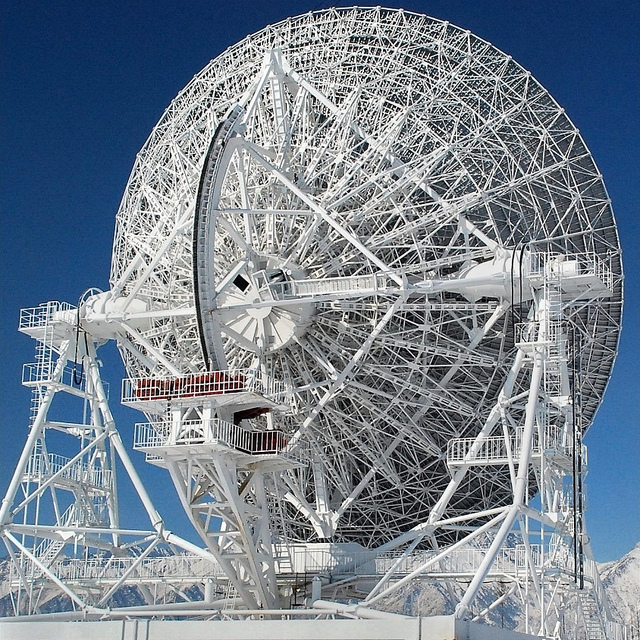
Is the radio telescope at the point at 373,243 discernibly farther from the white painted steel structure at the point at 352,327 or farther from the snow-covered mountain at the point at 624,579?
the snow-covered mountain at the point at 624,579

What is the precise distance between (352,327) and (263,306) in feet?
10.3

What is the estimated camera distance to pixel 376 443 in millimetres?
36219

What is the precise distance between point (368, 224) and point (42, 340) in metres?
10.9

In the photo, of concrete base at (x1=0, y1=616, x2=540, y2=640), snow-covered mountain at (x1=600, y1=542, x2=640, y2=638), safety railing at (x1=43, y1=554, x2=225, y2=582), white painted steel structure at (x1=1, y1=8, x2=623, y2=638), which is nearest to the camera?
concrete base at (x1=0, y1=616, x2=540, y2=640)

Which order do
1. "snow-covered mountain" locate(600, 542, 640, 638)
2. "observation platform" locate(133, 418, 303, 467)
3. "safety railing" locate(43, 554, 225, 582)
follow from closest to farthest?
"observation platform" locate(133, 418, 303, 467) < "safety railing" locate(43, 554, 225, 582) < "snow-covered mountain" locate(600, 542, 640, 638)

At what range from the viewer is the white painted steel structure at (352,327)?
32000 mm

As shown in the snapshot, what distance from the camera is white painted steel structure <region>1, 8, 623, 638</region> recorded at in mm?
32000

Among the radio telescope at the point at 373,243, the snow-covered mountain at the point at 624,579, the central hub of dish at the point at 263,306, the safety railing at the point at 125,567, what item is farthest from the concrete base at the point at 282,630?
the snow-covered mountain at the point at 624,579

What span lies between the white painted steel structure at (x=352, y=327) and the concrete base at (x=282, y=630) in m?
6.39

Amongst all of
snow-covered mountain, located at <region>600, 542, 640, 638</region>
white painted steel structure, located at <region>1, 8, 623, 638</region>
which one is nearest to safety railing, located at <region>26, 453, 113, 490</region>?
white painted steel structure, located at <region>1, 8, 623, 638</region>

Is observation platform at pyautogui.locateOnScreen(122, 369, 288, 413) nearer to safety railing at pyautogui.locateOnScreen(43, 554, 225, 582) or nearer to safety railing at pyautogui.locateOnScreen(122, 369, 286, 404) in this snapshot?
safety railing at pyautogui.locateOnScreen(122, 369, 286, 404)

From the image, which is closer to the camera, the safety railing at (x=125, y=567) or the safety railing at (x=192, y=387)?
the safety railing at (x=192, y=387)

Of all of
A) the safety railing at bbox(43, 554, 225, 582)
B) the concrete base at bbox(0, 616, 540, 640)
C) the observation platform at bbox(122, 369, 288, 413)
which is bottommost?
the concrete base at bbox(0, 616, 540, 640)

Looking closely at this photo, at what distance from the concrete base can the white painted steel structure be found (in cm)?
639
